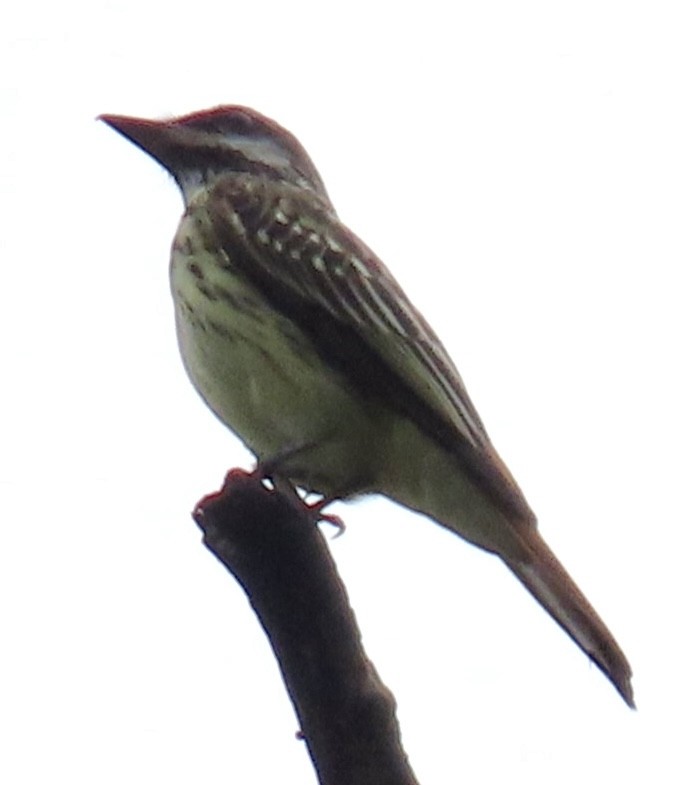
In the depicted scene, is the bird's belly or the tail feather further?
the bird's belly

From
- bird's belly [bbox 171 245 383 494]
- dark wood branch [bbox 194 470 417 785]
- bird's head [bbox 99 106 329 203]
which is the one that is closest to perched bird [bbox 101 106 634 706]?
bird's belly [bbox 171 245 383 494]

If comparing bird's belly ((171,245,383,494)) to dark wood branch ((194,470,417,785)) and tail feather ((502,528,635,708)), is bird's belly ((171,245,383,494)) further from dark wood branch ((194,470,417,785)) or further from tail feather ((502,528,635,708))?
dark wood branch ((194,470,417,785))

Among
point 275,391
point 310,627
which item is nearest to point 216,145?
point 275,391

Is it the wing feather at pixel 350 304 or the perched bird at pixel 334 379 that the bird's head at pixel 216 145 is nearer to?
the wing feather at pixel 350 304

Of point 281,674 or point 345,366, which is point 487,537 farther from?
point 281,674

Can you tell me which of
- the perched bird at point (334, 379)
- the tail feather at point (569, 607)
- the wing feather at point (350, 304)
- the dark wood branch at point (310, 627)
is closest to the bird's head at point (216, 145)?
the wing feather at point (350, 304)

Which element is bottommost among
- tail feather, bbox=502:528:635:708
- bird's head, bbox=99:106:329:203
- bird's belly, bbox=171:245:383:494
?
tail feather, bbox=502:528:635:708

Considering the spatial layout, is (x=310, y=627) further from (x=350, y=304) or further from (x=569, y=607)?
(x=350, y=304)
